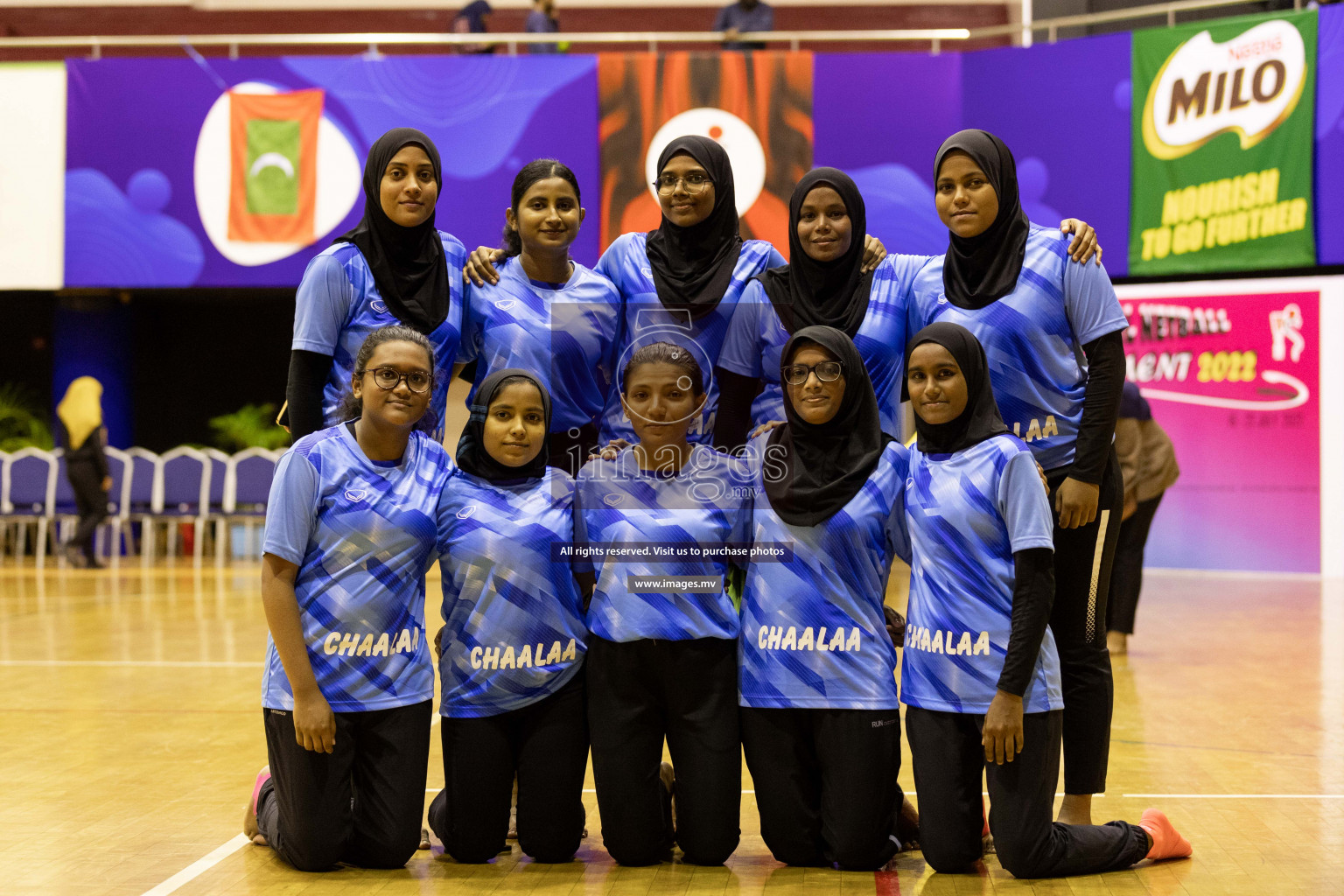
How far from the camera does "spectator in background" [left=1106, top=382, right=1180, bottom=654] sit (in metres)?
6.52

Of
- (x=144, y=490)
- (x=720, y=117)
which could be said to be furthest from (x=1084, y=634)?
(x=144, y=490)

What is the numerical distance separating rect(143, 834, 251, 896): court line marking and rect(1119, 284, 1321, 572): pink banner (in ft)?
29.2

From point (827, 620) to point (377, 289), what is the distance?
1.58 metres

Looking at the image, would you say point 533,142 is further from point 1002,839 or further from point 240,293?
point 1002,839

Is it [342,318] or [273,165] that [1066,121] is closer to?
[273,165]

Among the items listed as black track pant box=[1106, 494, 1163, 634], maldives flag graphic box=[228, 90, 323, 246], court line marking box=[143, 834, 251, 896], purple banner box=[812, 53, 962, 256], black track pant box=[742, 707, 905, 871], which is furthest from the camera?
maldives flag graphic box=[228, 90, 323, 246]

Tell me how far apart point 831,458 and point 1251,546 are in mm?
9061

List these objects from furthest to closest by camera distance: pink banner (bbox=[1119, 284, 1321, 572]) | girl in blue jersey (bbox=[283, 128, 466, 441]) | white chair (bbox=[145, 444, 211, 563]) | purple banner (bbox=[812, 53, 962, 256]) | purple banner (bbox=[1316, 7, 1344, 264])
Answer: white chair (bbox=[145, 444, 211, 563])
purple banner (bbox=[812, 53, 962, 256])
pink banner (bbox=[1119, 284, 1321, 572])
purple banner (bbox=[1316, 7, 1344, 264])
girl in blue jersey (bbox=[283, 128, 466, 441])

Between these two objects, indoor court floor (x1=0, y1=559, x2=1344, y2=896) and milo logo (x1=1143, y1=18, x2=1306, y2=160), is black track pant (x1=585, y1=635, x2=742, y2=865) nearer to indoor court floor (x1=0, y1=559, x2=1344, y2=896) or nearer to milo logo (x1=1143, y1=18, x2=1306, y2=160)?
indoor court floor (x1=0, y1=559, x2=1344, y2=896)

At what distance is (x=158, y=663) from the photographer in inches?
241

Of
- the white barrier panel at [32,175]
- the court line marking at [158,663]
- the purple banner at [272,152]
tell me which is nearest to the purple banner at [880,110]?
the purple banner at [272,152]

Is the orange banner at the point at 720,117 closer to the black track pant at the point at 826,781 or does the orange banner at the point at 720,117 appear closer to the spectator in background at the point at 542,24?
the spectator in background at the point at 542,24

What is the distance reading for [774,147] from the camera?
36.1ft

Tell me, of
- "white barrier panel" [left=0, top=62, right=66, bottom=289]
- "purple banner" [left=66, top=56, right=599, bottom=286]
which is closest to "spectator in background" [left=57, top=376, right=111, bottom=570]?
"purple banner" [left=66, top=56, right=599, bottom=286]
